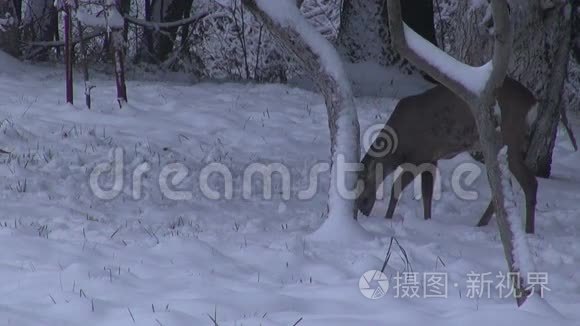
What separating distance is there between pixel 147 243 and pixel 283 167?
2.96 metres

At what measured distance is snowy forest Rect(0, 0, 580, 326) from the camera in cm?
435

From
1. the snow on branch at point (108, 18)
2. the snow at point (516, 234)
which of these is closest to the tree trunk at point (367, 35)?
the snow on branch at point (108, 18)

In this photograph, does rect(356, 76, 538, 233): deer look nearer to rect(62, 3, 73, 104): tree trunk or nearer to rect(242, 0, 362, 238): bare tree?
rect(242, 0, 362, 238): bare tree

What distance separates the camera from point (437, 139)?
7762 mm

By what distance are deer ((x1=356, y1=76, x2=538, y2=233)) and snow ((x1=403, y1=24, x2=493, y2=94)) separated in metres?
2.76

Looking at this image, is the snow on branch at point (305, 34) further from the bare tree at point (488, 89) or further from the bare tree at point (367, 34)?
the bare tree at point (367, 34)

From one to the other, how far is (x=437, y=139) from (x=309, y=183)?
1129 millimetres

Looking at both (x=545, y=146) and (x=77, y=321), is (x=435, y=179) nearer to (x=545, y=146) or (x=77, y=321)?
(x=545, y=146)

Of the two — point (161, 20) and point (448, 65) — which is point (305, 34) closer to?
point (448, 65)

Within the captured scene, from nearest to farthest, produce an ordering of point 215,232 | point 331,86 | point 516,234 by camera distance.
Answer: point 516,234, point 215,232, point 331,86

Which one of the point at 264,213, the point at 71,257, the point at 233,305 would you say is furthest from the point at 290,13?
the point at 233,305

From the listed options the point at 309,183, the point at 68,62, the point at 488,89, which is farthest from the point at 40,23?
the point at 488,89

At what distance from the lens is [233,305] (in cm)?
433

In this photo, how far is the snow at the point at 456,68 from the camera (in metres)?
4.34
